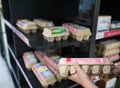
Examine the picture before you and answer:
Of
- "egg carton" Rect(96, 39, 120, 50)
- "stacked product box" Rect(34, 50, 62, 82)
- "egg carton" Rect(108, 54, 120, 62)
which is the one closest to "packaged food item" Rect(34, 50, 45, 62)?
"stacked product box" Rect(34, 50, 62, 82)

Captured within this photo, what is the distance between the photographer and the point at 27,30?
104 cm

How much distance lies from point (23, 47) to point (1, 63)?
1.49 m

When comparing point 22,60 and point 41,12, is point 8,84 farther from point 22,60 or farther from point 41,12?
point 41,12

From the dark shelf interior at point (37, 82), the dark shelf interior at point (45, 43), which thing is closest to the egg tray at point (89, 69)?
the dark shelf interior at point (45, 43)

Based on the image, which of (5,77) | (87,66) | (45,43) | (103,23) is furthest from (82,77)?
(5,77)

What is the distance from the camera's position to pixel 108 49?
1315 millimetres

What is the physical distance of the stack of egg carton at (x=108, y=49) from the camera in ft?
4.29

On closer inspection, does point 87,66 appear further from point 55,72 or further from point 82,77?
point 55,72

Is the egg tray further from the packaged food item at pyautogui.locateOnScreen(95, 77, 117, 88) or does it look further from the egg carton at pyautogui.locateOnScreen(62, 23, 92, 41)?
the packaged food item at pyautogui.locateOnScreen(95, 77, 117, 88)

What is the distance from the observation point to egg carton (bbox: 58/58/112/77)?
0.80m

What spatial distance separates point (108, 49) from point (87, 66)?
1.92 feet

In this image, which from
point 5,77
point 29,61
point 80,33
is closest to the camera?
point 80,33

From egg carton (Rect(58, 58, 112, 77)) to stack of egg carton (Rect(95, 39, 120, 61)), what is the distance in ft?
1.54

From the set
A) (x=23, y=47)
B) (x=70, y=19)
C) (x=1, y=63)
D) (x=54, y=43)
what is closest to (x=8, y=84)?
(x=1, y=63)
